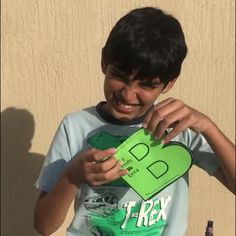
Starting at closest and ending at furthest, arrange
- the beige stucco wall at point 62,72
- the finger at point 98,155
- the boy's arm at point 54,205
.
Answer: the finger at point 98,155 → the boy's arm at point 54,205 → the beige stucco wall at point 62,72

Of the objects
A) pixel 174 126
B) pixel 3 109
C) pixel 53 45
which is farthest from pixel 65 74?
pixel 174 126

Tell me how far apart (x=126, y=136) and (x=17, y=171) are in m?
0.74

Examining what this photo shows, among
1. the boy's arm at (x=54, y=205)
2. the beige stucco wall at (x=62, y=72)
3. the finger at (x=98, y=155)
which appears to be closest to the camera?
the finger at (x=98, y=155)

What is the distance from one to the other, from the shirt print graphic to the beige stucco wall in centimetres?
58

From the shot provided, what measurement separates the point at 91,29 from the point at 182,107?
2.35 ft

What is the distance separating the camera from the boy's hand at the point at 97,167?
2.61ft

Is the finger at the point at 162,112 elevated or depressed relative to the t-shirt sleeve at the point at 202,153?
elevated

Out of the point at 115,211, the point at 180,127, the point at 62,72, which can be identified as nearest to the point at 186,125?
the point at 180,127

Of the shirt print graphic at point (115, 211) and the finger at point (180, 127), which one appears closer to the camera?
the finger at point (180, 127)

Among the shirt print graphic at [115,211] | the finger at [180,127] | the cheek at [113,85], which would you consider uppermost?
the cheek at [113,85]

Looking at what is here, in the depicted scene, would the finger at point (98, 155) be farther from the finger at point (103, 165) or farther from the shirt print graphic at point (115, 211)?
the shirt print graphic at point (115, 211)

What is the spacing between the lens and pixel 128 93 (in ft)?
2.93

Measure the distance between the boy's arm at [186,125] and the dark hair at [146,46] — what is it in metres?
0.09

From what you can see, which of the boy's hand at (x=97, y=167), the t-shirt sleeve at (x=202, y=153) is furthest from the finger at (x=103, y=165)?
the t-shirt sleeve at (x=202, y=153)
